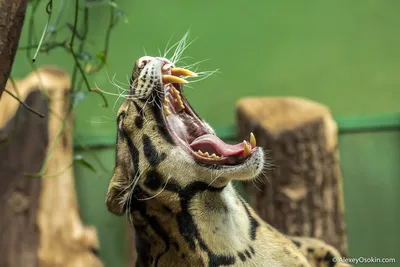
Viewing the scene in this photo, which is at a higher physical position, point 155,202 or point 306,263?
point 155,202

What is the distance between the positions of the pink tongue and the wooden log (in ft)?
8.39

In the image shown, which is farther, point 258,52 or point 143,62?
point 258,52

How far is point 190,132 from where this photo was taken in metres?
2.38

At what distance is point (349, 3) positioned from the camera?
5227mm

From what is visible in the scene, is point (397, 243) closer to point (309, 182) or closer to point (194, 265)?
point (309, 182)

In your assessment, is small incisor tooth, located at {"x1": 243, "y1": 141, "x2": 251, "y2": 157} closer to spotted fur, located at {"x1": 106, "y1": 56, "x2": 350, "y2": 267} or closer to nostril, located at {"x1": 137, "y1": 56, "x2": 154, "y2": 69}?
spotted fur, located at {"x1": 106, "y1": 56, "x2": 350, "y2": 267}

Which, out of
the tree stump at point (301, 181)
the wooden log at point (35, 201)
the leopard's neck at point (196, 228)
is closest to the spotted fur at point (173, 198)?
the leopard's neck at point (196, 228)

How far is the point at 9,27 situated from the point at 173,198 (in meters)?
0.84

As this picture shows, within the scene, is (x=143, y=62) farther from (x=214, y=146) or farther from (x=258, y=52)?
(x=258, y=52)

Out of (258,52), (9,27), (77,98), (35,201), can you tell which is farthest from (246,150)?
(258,52)

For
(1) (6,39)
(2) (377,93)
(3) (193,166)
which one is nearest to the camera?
(1) (6,39)

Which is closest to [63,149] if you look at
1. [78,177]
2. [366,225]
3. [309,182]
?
[78,177]

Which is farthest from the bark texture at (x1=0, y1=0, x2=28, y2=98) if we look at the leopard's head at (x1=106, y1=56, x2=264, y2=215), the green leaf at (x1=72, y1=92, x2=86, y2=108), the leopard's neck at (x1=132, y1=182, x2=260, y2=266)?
the green leaf at (x1=72, y1=92, x2=86, y2=108)

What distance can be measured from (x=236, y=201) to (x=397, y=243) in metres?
2.91
